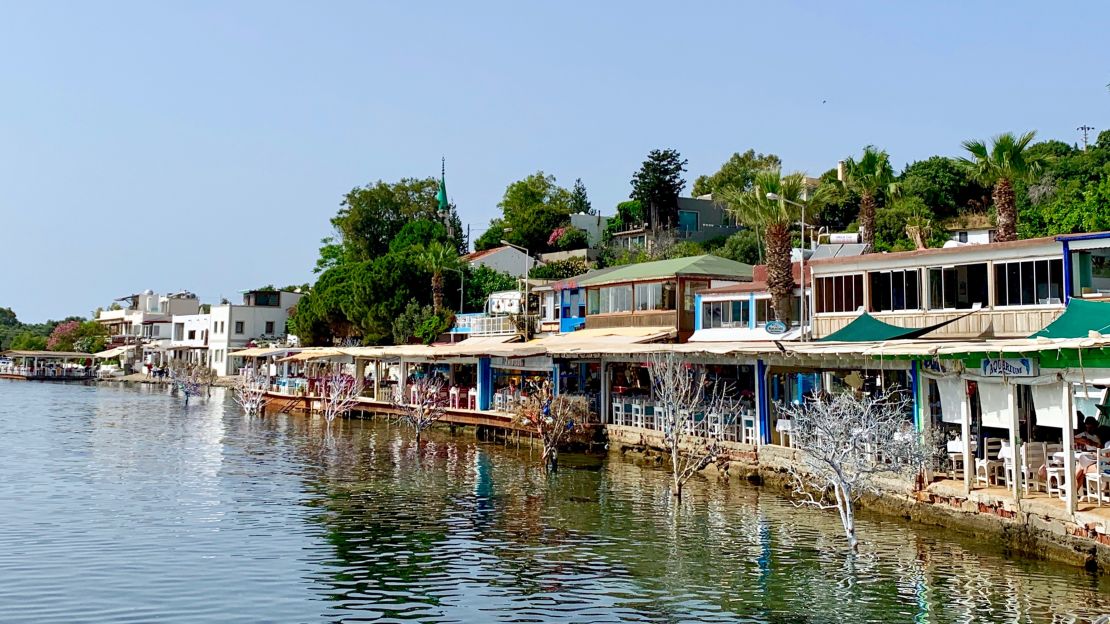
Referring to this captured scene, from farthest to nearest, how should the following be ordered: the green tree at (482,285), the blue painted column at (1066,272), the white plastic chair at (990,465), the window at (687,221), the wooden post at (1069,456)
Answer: the window at (687,221) < the green tree at (482,285) < the blue painted column at (1066,272) < the white plastic chair at (990,465) < the wooden post at (1069,456)

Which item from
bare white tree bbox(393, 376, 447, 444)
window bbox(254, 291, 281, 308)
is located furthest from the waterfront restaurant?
bare white tree bbox(393, 376, 447, 444)

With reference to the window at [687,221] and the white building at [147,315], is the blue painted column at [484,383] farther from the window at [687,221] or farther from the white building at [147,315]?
the white building at [147,315]

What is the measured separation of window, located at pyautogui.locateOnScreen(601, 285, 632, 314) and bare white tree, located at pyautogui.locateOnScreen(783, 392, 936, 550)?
2454 centimetres

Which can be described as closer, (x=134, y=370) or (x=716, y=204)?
(x=716, y=204)

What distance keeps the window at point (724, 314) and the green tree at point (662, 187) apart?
40.8 meters

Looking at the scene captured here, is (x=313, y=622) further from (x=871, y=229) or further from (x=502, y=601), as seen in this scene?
(x=871, y=229)

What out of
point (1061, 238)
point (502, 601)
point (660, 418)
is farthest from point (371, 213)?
point (502, 601)

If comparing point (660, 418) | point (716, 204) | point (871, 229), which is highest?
point (716, 204)

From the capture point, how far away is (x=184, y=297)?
13438cm

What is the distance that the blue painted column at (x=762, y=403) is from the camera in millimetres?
31672

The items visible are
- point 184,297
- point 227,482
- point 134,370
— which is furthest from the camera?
point 184,297

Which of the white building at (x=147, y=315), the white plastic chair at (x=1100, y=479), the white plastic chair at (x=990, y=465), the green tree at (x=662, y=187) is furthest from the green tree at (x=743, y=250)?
the white building at (x=147, y=315)

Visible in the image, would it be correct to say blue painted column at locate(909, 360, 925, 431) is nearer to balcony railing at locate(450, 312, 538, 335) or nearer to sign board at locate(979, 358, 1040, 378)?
sign board at locate(979, 358, 1040, 378)

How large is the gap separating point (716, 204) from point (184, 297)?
8011 centimetres
